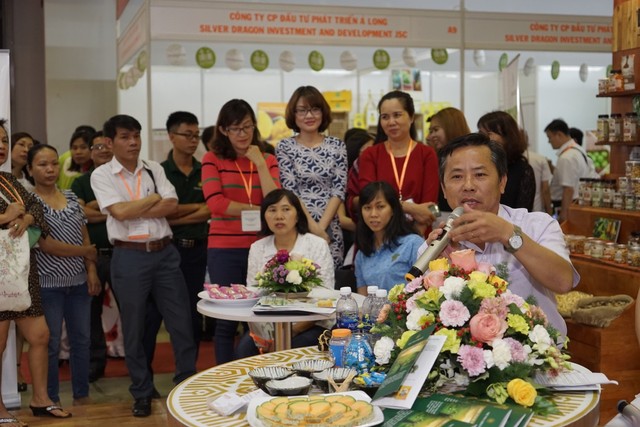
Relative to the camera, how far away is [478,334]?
195 cm

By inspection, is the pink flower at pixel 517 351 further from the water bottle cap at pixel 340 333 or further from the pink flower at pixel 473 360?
the water bottle cap at pixel 340 333

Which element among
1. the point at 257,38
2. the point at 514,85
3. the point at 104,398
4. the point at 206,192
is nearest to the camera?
the point at 206,192

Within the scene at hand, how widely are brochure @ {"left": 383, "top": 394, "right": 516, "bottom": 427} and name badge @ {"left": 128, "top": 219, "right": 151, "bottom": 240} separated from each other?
3.03m

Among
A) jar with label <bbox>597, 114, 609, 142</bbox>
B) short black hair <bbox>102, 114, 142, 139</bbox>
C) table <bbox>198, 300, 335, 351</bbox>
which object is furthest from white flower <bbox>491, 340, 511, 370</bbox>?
jar with label <bbox>597, 114, 609, 142</bbox>

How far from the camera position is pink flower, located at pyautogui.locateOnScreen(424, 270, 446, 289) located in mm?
2091

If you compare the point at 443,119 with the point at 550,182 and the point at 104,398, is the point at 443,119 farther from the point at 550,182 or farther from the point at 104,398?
the point at 550,182

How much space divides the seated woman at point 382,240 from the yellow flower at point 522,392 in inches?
88.8

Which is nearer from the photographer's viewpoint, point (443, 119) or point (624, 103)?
point (443, 119)

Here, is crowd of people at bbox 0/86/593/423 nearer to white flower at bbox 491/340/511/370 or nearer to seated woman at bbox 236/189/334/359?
seated woman at bbox 236/189/334/359

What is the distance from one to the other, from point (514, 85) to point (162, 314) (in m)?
3.18

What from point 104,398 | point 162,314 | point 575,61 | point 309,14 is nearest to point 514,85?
point 309,14

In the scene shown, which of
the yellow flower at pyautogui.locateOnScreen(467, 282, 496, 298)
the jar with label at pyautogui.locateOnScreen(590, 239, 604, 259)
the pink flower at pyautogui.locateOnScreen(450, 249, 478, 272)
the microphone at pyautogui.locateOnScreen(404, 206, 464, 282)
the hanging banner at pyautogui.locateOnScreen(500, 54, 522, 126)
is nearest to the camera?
the yellow flower at pyautogui.locateOnScreen(467, 282, 496, 298)

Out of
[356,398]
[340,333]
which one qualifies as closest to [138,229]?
[340,333]

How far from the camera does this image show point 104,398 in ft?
16.9
